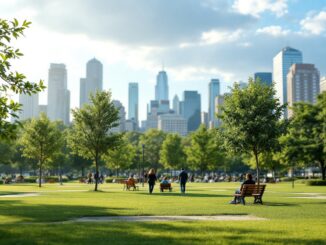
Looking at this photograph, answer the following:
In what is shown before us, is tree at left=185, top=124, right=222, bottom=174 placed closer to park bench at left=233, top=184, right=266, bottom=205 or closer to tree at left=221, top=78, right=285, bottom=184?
tree at left=221, top=78, right=285, bottom=184

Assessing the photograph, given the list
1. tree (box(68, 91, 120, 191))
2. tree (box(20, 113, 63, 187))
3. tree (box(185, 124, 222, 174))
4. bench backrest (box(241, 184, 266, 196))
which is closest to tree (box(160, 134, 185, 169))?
tree (box(185, 124, 222, 174))

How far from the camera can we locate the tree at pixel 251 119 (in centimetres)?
2991

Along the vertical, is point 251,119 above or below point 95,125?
below

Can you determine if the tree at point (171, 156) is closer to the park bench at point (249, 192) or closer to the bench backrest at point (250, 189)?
the park bench at point (249, 192)

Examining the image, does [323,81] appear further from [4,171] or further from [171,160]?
[4,171]

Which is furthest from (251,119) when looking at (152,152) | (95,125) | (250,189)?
(152,152)

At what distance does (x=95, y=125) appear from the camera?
39062 mm

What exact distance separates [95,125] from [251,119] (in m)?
14.7

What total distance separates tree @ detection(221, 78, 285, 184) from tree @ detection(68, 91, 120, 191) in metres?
11.7

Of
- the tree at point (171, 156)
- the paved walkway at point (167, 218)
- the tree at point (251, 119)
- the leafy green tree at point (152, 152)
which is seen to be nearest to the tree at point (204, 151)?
the tree at point (171, 156)

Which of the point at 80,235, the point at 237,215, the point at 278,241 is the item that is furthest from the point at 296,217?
the point at 80,235

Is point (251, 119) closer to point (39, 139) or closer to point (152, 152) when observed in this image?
point (39, 139)

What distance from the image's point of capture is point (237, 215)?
52.6 ft

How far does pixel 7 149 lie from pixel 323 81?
117 meters
